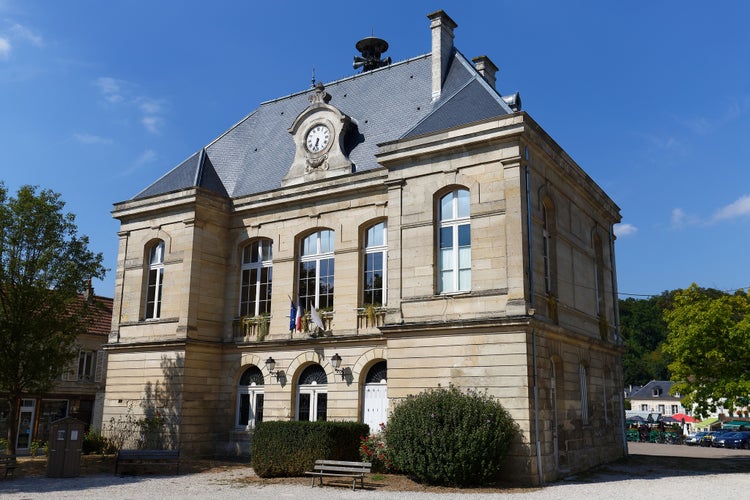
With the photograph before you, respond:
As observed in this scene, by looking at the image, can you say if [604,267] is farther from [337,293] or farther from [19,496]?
[19,496]

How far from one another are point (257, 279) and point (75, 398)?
516 inches

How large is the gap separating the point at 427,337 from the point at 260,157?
10.2 metres

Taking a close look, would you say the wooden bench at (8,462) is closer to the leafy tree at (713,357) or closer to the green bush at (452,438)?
the green bush at (452,438)

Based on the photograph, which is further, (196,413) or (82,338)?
(82,338)

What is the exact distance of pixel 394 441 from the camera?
1343cm

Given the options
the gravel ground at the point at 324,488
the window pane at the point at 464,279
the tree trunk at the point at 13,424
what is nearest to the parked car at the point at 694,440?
the gravel ground at the point at 324,488

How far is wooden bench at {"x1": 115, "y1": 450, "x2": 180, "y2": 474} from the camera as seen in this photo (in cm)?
1478

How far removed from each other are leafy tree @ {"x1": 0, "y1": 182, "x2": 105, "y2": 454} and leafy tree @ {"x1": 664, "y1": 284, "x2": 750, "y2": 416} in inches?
701

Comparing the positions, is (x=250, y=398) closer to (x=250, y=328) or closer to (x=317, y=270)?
(x=250, y=328)

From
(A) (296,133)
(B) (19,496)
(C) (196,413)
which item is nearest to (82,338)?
(C) (196,413)

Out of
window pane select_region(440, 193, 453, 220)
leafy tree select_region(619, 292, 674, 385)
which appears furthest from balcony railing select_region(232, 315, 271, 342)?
leafy tree select_region(619, 292, 674, 385)

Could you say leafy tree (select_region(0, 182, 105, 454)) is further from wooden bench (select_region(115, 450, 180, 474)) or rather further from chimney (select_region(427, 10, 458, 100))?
chimney (select_region(427, 10, 458, 100))

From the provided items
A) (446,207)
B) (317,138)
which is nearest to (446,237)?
(446,207)

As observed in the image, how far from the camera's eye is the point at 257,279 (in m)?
19.8
